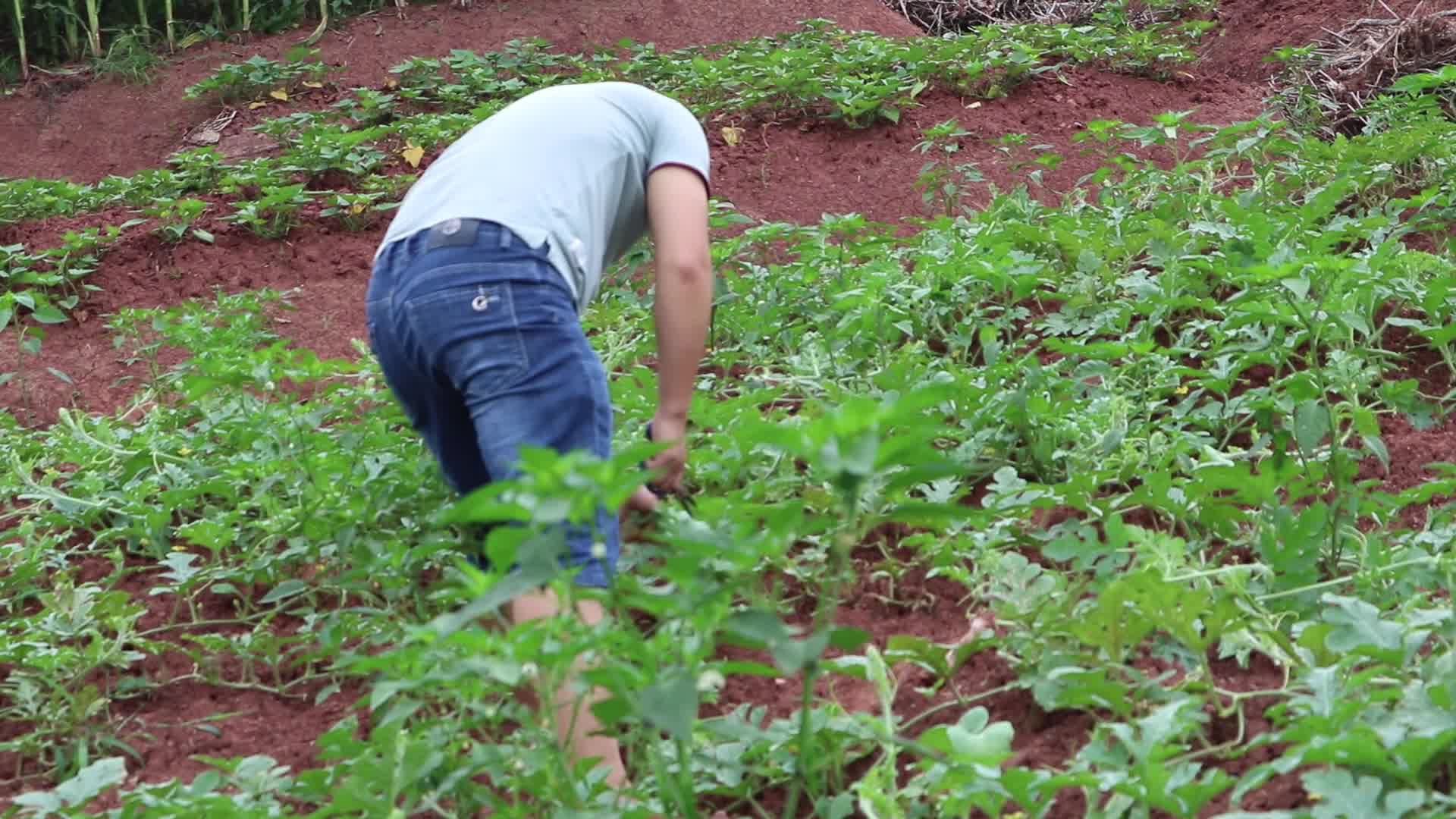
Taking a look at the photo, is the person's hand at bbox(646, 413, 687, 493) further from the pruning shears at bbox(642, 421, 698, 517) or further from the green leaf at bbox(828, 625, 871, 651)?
the green leaf at bbox(828, 625, 871, 651)

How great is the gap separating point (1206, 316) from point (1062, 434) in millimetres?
1271

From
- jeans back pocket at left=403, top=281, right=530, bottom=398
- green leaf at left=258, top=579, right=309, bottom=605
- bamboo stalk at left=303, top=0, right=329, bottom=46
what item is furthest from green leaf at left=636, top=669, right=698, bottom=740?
bamboo stalk at left=303, top=0, right=329, bottom=46

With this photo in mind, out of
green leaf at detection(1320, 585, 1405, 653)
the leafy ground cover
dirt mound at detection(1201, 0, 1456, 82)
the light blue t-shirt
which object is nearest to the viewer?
the leafy ground cover

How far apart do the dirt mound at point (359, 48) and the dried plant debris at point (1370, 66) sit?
135 inches

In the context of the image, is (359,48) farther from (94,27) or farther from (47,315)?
(47,315)

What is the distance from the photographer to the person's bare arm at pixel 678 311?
8.63 ft

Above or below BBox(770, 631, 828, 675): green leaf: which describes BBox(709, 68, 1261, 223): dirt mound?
below

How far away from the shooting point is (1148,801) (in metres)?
1.96

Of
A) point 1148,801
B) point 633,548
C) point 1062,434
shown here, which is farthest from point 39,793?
point 1062,434

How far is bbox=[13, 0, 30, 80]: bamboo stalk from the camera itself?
30.7 feet

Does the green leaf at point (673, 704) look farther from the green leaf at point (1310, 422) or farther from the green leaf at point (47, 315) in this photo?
A: the green leaf at point (47, 315)

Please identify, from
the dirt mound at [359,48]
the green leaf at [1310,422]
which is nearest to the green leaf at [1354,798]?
the green leaf at [1310,422]

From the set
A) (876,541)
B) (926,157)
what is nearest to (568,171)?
(876,541)

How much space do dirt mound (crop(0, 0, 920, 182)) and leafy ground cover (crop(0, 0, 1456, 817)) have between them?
281 centimetres
